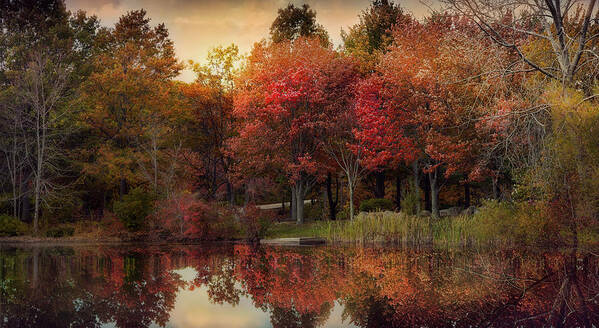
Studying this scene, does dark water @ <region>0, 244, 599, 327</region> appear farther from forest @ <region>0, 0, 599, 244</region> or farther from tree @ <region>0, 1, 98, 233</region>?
tree @ <region>0, 1, 98, 233</region>

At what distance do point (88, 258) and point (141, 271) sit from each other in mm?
4499

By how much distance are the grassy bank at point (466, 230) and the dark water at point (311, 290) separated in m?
1.14

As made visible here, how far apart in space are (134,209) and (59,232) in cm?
461

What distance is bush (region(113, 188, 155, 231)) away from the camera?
24.0m

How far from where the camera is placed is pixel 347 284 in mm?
10227

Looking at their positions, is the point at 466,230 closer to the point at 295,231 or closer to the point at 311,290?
the point at 295,231

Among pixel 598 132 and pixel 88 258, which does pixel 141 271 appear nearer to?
pixel 88 258

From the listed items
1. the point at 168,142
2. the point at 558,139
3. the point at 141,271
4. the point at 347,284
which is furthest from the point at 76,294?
the point at 168,142

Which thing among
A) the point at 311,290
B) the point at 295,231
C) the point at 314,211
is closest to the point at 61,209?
the point at 295,231

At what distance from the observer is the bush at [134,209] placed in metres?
24.0

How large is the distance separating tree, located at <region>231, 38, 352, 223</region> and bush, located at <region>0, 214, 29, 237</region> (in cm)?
1124

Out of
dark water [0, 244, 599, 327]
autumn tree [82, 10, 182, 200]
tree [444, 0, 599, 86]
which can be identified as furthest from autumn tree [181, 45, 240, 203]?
tree [444, 0, 599, 86]

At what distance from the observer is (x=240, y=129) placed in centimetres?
2886

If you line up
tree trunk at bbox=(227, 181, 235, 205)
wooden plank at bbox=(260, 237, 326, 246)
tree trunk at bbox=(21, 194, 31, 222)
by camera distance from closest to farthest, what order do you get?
1. wooden plank at bbox=(260, 237, 326, 246)
2. tree trunk at bbox=(21, 194, 31, 222)
3. tree trunk at bbox=(227, 181, 235, 205)
